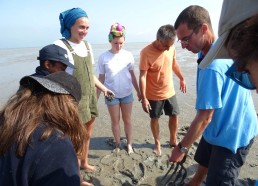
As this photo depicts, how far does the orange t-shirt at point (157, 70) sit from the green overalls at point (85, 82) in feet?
3.43

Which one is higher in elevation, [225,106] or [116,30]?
[116,30]

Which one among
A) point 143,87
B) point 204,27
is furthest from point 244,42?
point 143,87

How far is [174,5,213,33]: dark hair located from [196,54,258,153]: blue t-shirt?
0.49 meters

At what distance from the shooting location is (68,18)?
324cm

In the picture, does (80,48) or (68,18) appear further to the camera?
(80,48)

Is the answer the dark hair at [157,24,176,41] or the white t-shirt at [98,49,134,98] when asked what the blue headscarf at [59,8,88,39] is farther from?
the dark hair at [157,24,176,41]

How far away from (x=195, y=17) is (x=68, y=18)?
1582 mm

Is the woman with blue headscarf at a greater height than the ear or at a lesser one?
lesser

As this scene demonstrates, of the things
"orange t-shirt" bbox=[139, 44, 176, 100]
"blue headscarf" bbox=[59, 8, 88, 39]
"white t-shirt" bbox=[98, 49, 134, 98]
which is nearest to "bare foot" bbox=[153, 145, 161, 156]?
"orange t-shirt" bbox=[139, 44, 176, 100]

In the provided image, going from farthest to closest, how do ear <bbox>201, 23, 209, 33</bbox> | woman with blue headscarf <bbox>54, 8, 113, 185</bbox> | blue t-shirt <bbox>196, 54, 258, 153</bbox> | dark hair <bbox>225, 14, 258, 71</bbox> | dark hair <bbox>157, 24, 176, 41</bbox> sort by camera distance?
dark hair <bbox>157, 24, 176, 41</bbox>
woman with blue headscarf <bbox>54, 8, 113, 185</bbox>
ear <bbox>201, 23, 209, 33</bbox>
blue t-shirt <bbox>196, 54, 258, 153</bbox>
dark hair <bbox>225, 14, 258, 71</bbox>

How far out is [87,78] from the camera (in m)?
3.38

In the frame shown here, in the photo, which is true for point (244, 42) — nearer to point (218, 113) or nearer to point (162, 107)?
point (218, 113)

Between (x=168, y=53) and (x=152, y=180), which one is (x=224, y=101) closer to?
(x=152, y=180)

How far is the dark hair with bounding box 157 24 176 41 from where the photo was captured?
3.88 meters
